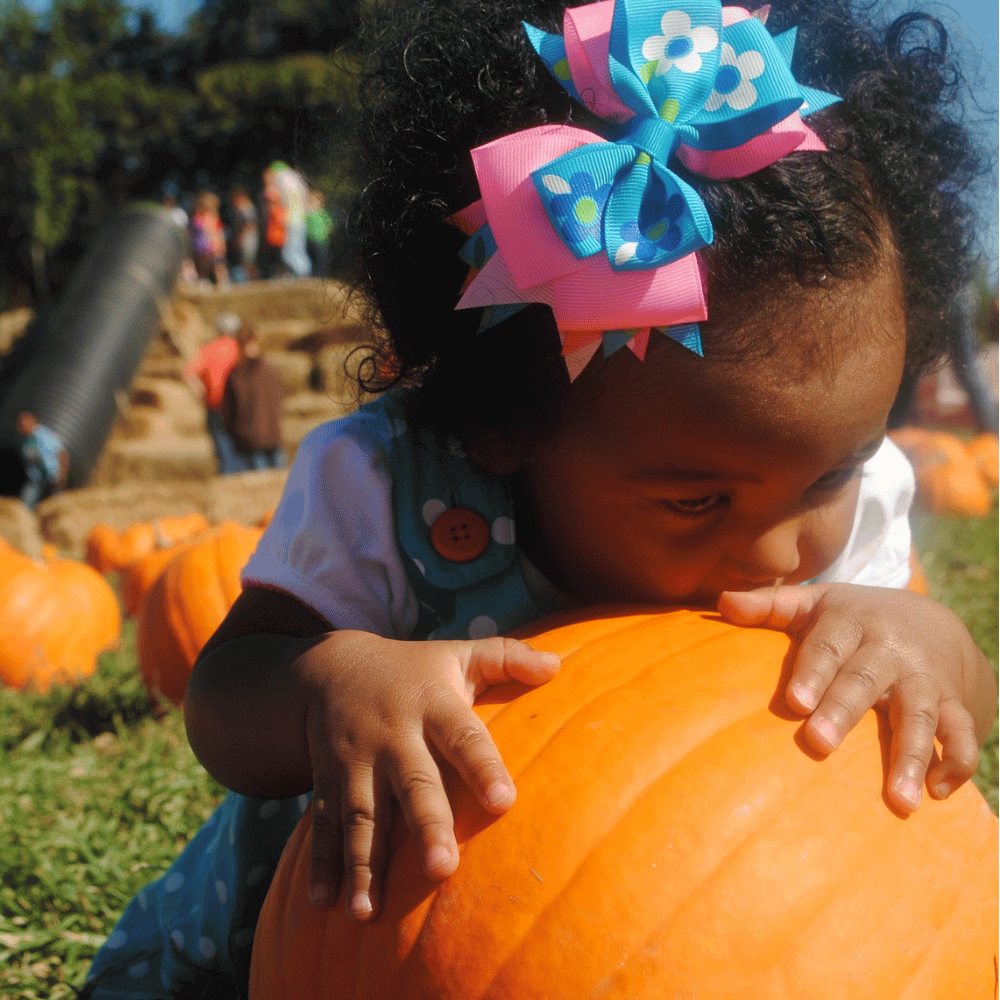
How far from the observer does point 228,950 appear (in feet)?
6.26

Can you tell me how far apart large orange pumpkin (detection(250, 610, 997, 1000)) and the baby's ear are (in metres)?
0.56

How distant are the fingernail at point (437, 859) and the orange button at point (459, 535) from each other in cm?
74

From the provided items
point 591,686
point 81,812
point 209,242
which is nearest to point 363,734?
point 591,686

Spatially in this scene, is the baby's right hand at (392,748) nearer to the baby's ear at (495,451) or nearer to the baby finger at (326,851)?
the baby finger at (326,851)

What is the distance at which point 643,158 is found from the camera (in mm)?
1447

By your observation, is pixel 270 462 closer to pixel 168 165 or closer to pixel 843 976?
pixel 843 976

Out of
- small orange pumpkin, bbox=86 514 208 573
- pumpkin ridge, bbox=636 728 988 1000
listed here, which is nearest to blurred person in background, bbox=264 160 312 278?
small orange pumpkin, bbox=86 514 208 573

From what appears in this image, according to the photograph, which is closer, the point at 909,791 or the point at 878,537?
the point at 909,791

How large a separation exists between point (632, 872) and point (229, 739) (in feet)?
2.49

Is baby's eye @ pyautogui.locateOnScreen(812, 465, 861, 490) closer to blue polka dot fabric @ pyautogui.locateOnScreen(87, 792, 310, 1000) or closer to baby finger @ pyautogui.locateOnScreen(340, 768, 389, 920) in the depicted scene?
baby finger @ pyautogui.locateOnScreen(340, 768, 389, 920)

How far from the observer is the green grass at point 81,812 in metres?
2.11

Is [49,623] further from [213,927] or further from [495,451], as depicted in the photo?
[495,451]

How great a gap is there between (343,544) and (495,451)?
344 mm

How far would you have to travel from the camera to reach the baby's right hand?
4.24ft
